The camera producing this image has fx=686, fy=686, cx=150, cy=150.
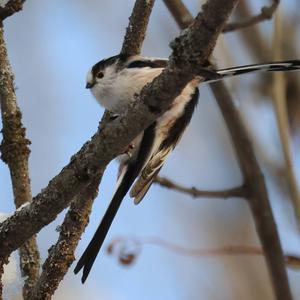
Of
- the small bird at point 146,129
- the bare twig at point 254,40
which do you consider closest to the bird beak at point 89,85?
the small bird at point 146,129

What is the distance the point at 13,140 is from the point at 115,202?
25cm

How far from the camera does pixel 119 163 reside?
4.89ft

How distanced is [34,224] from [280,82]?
35.4 inches

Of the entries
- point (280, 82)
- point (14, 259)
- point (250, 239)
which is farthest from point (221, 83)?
point (250, 239)

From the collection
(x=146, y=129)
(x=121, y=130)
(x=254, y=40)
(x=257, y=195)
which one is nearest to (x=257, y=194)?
(x=257, y=195)

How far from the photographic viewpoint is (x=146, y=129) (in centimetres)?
140

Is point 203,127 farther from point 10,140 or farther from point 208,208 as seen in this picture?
point 10,140

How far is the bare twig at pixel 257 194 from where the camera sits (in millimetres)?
1498

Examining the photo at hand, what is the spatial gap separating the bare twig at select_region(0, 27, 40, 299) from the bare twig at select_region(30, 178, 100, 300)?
0.11m

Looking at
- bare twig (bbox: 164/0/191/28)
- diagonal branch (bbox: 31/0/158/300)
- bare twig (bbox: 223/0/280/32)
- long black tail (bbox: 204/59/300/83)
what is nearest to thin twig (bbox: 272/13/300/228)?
bare twig (bbox: 223/0/280/32)

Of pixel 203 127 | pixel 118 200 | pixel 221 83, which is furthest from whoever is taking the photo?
pixel 203 127

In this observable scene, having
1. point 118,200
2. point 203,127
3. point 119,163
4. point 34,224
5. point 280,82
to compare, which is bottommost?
point 34,224

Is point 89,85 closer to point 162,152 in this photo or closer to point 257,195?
point 162,152

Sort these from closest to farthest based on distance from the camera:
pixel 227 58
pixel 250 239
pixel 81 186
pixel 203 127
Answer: pixel 81 186 < pixel 227 58 < pixel 250 239 < pixel 203 127
